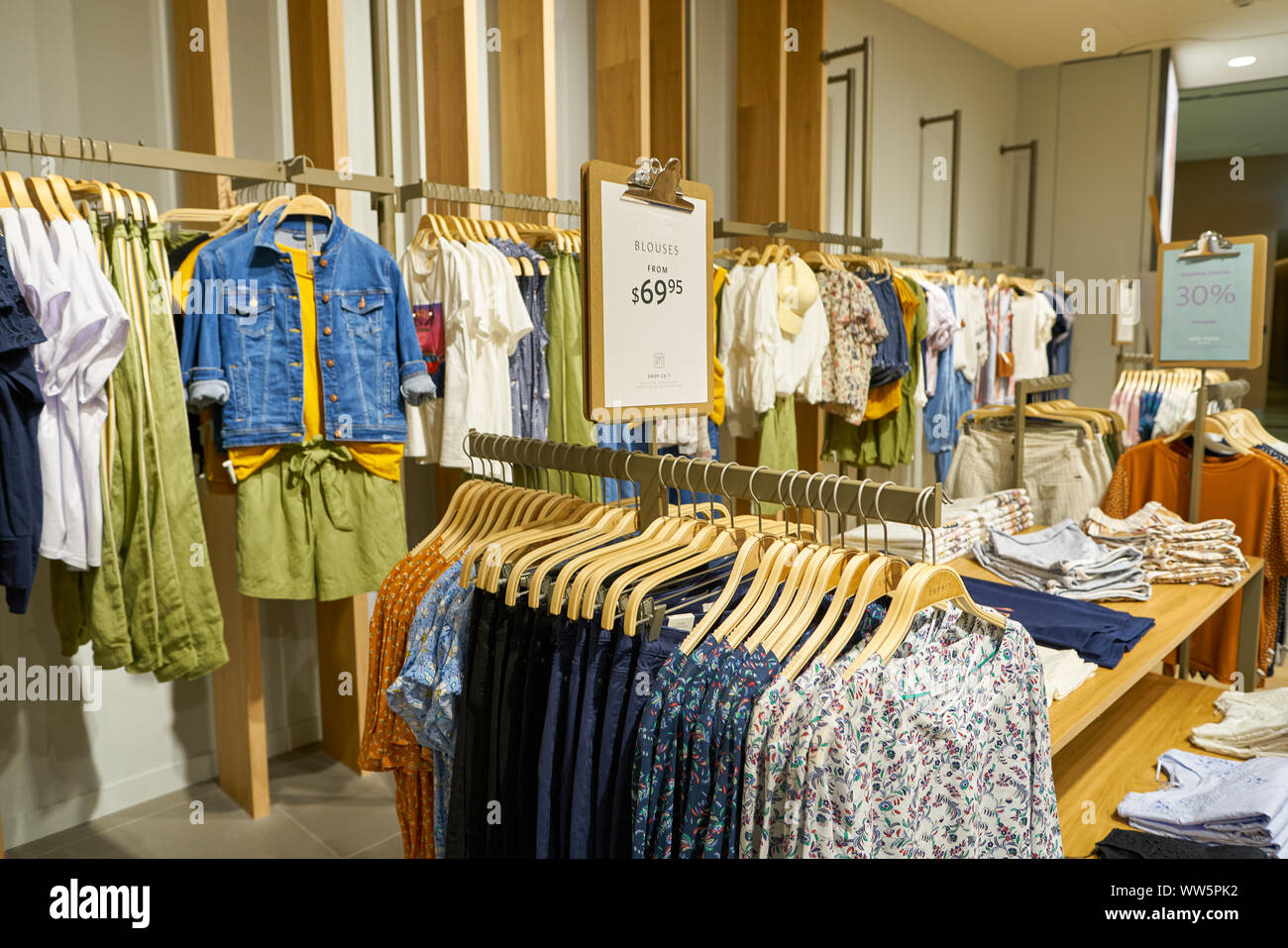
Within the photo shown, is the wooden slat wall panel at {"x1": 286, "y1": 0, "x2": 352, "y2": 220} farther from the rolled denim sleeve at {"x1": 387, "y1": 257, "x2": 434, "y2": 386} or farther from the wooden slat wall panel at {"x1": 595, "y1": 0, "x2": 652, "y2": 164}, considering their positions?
the wooden slat wall panel at {"x1": 595, "y1": 0, "x2": 652, "y2": 164}

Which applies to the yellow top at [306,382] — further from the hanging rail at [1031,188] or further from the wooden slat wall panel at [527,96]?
the hanging rail at [1031,188]

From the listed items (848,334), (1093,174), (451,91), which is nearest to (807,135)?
(848,334)

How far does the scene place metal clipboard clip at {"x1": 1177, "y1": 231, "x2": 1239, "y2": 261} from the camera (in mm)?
3125

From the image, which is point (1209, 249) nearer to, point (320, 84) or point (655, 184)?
point (655, 184)

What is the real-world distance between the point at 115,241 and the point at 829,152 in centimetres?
451

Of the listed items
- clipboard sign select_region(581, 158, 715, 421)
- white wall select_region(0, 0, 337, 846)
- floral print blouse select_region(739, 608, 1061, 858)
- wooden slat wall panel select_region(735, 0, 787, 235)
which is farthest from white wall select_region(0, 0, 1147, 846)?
floral print blouse select_region(739, 608, 1061, 858)

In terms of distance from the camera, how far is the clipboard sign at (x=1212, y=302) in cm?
308

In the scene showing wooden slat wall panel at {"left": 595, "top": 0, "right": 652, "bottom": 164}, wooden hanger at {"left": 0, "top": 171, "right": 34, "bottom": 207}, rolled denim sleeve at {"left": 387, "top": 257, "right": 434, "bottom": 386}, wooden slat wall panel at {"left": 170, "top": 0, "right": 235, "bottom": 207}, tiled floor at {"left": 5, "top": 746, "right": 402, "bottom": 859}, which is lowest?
tiled floor at {"left": 5, "top": 746, "right": 402, "bottom": 859}

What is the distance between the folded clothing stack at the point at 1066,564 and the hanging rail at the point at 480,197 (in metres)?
1.82

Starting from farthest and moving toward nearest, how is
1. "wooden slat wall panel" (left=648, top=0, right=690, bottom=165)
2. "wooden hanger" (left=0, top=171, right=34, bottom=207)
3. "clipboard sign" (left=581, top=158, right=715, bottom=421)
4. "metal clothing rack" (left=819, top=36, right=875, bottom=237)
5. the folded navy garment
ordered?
1. "metal clothing rack" (left=819, top=36, right=875, bottom=237)
2. "wooden slat wall panel" (left=648, top=0, right=690, bottom=165)
3. "wooden hanger" (left=0, top=171, right=34, bottom=207)
4. the folded navy garment
5. "clipboard sign" (left=581, top=158, right=715, bottom=421)

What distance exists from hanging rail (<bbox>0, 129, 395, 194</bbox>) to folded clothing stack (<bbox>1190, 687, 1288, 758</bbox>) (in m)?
2.76

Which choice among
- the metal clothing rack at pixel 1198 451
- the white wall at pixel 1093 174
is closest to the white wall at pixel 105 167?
the metal clothing rack at pixel 1198 451

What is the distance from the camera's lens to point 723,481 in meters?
1.52
